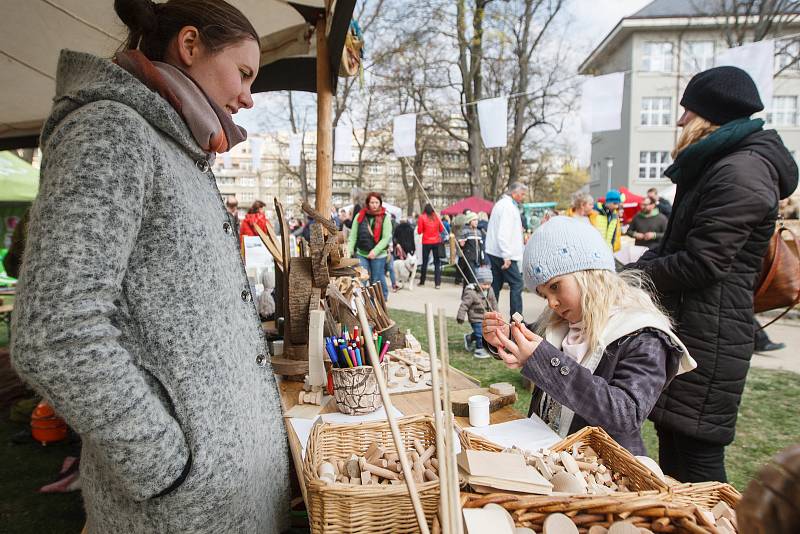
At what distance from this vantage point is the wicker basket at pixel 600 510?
75 centimetres

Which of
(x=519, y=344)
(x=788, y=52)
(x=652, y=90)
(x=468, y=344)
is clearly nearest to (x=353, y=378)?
(x=519, y=344)

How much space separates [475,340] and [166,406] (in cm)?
467

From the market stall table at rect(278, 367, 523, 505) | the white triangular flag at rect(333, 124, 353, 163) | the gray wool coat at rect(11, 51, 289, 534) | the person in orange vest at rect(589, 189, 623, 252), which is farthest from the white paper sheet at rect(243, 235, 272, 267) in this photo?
the gray wool coat at rect(11, 51, 289, 534)

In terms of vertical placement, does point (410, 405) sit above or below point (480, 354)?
above

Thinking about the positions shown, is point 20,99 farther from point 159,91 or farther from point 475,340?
point 475,340

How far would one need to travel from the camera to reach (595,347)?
57.2 inches

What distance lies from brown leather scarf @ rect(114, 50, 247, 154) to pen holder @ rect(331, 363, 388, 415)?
761 millimetres

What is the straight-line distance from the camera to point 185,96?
3.15 ft

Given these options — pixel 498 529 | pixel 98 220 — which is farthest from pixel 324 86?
pixel 498 529

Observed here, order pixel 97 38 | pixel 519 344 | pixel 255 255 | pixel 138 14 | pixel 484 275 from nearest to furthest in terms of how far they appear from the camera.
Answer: pixel 138 14
pixel 519 344
pixel 97 38
pixel 484 275
pixel 255 255

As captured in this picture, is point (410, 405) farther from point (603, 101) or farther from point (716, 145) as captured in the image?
point (603, 101)

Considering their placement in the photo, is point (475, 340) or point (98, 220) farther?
point (475, 340)

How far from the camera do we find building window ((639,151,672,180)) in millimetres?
24681

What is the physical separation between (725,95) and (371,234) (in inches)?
214
